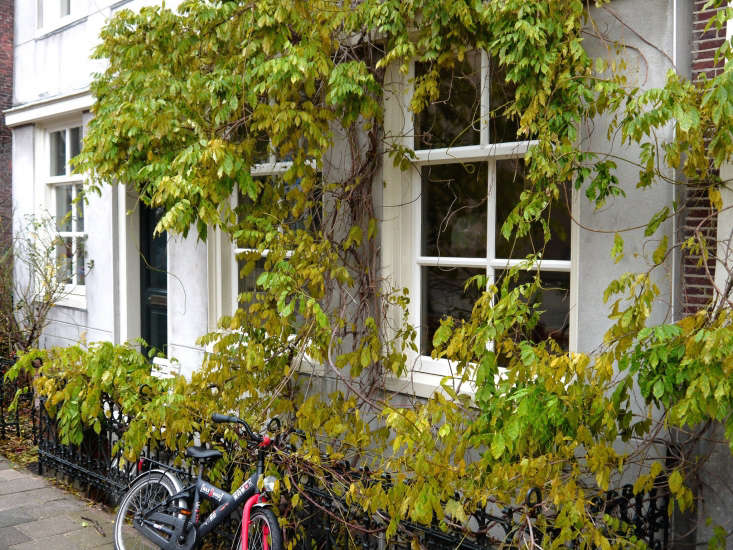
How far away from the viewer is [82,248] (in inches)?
352

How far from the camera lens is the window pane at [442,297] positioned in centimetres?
523

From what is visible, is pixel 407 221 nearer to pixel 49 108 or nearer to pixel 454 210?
pixel 454 210

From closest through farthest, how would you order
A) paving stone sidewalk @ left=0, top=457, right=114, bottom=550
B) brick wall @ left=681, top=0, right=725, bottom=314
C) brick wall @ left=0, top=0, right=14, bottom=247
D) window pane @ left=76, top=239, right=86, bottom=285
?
brick wall @ left=681, top=0, right=725, bottom=314, paving stone sidewalk @ left=0, top=457, right=114, bottom=550, window pane @ left=76, top=239, right=86, bottom=285, brick wall @ left=0, top=0, right=14, bottom=247

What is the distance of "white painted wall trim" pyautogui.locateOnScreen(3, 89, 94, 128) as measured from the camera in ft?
28.2

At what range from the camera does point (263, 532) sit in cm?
419

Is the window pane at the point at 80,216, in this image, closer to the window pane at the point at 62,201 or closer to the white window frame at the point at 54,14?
the window pane at the point at 62,201

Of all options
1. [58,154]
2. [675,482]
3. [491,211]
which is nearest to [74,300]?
[58,154]

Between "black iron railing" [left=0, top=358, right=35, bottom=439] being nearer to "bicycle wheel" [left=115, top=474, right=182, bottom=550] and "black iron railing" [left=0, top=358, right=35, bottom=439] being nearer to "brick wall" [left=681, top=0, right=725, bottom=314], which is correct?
"bicycle wheel" [left=115, top=474, right=182, bottom=550]

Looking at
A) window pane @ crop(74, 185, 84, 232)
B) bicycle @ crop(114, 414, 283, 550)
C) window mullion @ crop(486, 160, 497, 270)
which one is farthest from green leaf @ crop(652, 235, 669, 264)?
window pane @ crop(74, 185, 84, 232)

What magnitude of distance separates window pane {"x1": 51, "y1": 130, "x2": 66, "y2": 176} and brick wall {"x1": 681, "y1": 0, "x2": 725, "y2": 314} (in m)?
7.82

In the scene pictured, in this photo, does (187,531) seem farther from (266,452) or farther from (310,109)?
(310,109)

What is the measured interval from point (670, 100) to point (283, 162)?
3.45 metres

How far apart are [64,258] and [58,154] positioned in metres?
1.42

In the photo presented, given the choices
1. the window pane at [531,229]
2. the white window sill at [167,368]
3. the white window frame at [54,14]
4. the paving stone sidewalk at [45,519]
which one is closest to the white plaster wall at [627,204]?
the window pane at [531,229]
